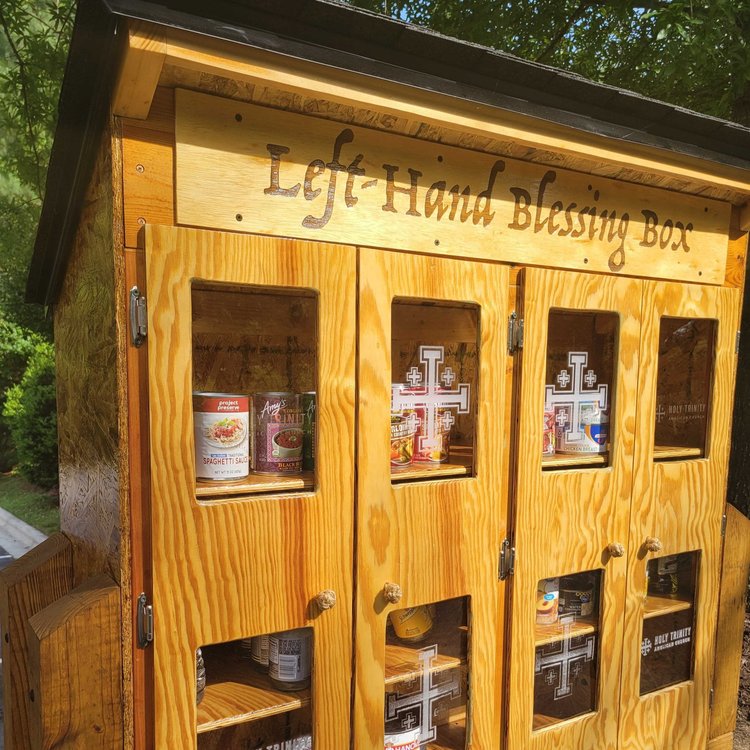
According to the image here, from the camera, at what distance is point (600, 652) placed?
206 cm

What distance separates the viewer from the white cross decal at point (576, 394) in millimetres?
2051

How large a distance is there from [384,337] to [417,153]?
540 mm

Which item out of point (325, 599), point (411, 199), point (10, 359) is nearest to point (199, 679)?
point (325, 599)

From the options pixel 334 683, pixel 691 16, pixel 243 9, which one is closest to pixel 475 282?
pixel 243 9

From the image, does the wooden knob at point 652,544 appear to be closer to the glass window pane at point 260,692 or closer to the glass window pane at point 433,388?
the glass window pane at point 433,388

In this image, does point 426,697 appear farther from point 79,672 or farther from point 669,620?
point 669,620

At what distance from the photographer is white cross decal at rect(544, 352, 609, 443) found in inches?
80.7

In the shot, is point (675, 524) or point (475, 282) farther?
point (675, 524)

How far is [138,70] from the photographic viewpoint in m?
1.19

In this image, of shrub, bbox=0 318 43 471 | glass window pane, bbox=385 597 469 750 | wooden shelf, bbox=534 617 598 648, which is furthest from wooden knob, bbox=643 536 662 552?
shrub, bbox=0 318 43 471

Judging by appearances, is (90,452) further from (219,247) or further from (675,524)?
(675,524)

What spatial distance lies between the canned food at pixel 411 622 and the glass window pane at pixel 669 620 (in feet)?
3.40

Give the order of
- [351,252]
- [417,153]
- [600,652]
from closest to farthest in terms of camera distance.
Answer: [351,252]
[417,153]
[600,652]

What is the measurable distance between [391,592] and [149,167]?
1284 millimetres
